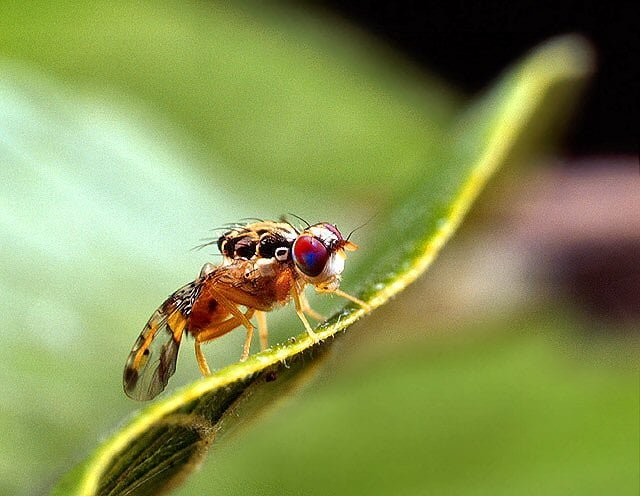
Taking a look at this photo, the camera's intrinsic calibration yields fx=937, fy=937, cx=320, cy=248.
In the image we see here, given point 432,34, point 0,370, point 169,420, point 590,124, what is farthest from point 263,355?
point 432,34

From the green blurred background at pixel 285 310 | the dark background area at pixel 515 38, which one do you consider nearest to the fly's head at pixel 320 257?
the green blurred background at pixel 285 310

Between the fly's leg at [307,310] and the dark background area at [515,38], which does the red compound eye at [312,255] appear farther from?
the dark background area at [515,38]

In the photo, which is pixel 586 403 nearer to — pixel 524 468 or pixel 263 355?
pixel 524 468

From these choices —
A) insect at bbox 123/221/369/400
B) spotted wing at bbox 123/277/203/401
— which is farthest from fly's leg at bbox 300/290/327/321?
spotted wing at bbox 123/277/203/401

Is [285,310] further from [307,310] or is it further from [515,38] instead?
[515,38]

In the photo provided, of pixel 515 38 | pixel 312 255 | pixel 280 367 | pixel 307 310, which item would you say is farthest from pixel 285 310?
pixel 515 38

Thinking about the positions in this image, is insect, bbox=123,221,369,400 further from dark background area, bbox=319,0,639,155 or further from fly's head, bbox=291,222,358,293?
dark background area, bbox=319,0,639,155
